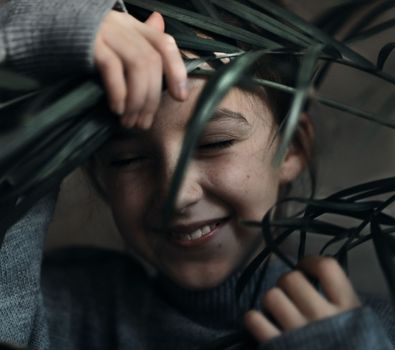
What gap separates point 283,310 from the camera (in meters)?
0.70

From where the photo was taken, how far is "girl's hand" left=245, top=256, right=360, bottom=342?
689mm

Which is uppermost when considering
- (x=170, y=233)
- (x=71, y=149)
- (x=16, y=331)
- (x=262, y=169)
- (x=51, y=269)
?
(x=71, y=149)

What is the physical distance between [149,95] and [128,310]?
574 millimetres

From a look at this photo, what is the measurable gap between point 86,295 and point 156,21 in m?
0.59

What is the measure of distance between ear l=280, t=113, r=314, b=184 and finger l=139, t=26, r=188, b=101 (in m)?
0.42

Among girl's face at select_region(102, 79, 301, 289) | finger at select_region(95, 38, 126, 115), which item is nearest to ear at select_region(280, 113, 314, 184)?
girl's face at select_region(102, 79, 301, 289)

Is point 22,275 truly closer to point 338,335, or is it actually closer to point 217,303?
point 217,303

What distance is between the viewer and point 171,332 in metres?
1.12

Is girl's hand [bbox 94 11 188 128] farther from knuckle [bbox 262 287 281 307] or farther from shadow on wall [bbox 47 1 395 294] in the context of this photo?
shadow on wall [bbox 47 1 395 294]

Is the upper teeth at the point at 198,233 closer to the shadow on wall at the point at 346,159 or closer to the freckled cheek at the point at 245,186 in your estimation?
the freckled cheek at the point at 245,186

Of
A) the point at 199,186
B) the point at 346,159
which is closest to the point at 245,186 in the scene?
the point at 199,186

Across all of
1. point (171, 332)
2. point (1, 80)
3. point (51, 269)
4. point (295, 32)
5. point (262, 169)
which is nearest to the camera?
point (1, 80)

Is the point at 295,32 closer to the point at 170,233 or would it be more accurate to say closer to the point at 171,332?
the point at 170,233

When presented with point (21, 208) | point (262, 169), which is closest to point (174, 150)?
point (262, 169)
